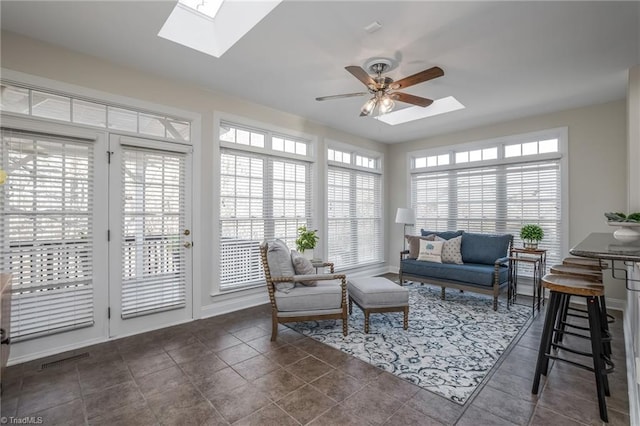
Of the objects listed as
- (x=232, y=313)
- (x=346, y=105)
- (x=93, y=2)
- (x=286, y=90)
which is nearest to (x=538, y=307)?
(x=346, y=105)

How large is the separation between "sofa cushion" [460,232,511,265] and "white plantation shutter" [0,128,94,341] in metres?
→ 5.01

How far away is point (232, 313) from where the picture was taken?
3.89 meters

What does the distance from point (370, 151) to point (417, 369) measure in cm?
449

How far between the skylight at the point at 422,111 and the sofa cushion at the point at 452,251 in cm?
205

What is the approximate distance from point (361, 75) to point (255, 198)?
7.59 ft

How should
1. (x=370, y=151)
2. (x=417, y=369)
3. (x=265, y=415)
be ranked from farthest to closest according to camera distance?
(x=370, y=151)
(x=417, y=369)
(x=265, y=415)

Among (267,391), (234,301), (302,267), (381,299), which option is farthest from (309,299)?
(234,301)

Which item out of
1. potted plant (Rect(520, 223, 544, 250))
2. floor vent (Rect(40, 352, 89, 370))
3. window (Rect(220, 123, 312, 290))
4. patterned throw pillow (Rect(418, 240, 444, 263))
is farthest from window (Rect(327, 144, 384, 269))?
floor vent (Rect(40, 352, 89, 370))

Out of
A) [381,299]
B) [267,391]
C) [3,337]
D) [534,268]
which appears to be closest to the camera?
[3,337]

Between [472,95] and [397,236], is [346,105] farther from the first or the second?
[397,236]

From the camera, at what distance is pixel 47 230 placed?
2.74 meters

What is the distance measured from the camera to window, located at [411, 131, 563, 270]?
181 inches

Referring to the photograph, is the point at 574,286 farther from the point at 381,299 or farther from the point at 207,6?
the point at 207,6

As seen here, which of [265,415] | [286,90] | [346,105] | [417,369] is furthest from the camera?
[346,105]
